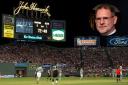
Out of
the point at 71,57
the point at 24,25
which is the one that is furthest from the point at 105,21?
the point at 24,25

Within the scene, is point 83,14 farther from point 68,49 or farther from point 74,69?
point 74,69

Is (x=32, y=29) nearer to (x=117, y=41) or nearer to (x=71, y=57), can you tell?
(x=71, y=57)

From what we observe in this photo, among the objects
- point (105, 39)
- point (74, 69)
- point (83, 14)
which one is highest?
point (83, 14)

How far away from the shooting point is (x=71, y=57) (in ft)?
289

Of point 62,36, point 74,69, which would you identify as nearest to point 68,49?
point 62,36

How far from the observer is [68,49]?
93312 millimetres

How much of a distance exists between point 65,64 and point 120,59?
14363 millimetres

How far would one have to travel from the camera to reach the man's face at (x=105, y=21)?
9300cm

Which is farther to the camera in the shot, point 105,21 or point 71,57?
point 105,21

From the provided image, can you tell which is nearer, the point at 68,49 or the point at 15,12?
the point at 15,12

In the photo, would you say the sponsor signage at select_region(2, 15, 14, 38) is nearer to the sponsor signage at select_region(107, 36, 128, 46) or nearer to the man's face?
the man's face

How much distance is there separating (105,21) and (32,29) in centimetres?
2009

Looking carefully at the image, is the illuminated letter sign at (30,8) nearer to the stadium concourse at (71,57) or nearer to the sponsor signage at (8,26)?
the sponsor signage at (8,26)

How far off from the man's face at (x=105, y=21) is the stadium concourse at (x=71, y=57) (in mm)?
4359
